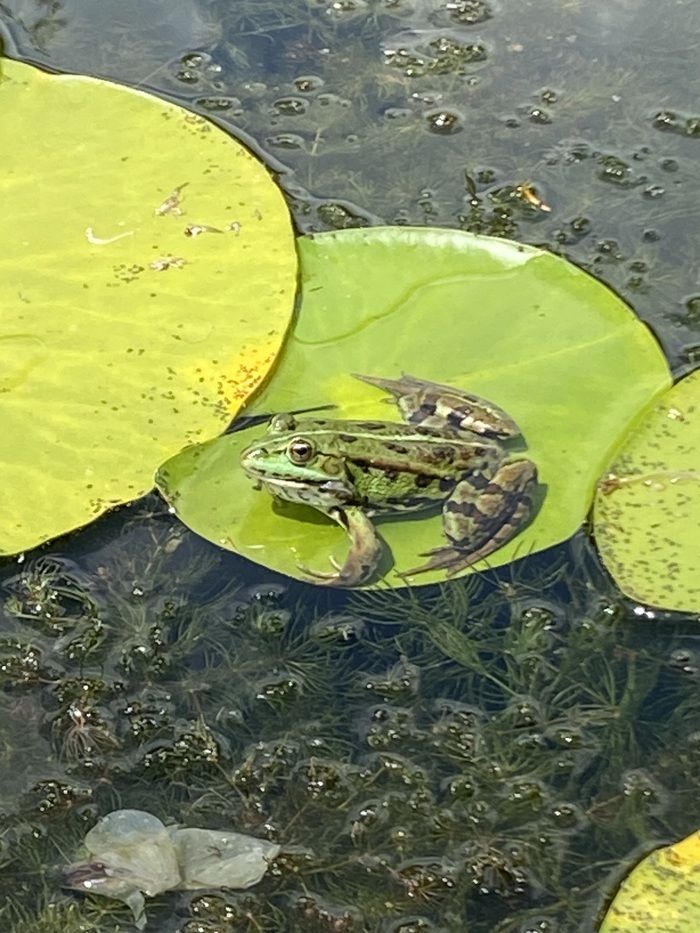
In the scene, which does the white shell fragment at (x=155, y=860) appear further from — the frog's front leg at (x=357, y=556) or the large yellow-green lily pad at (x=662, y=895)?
the large yellow-green lily pad at (x=662, y=895)

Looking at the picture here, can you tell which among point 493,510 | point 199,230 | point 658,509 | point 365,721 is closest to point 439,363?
point 493,510

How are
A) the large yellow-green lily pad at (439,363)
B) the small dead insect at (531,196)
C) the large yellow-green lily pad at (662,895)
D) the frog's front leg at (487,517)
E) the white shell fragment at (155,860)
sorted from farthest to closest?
the small dead insect at (531,196) < the large yellow-green lily pad at (439,363) < the frog's front leg at (487,517) < the white shell fragment at (155,860) < the large yellow-green lily pad at (662,895)

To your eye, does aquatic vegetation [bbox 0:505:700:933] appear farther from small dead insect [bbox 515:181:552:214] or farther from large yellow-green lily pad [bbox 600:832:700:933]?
small dead insect [bbox 515:181:552:214]

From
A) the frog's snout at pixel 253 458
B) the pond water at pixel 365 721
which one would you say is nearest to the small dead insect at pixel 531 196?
the pond water at pixel 365 721

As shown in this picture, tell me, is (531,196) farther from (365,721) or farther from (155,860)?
(155,860)

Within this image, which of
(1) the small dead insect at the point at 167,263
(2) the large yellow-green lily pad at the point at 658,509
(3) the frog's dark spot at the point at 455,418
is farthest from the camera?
(1) the small dead insect at the point at 167,263

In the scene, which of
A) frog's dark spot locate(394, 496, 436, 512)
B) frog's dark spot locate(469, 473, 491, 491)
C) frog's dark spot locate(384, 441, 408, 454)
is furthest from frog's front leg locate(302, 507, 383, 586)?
frog's dark spot locate(469, 473, 491, 491)
